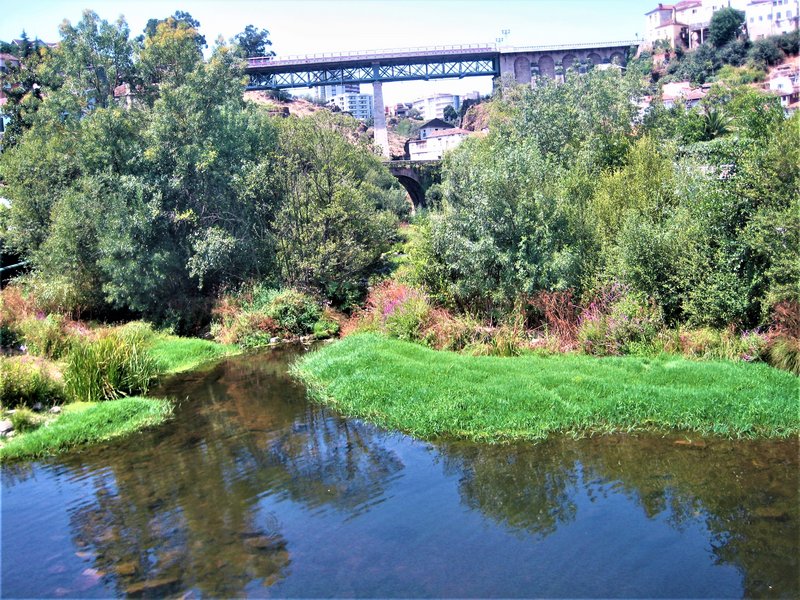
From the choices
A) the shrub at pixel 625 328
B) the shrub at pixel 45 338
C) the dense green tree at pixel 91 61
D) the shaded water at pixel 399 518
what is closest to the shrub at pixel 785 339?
the shrub at pixel 625 328

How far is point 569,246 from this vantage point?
18.8 metres

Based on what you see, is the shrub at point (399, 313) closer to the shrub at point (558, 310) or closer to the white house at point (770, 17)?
the shrub at point (558, 310)

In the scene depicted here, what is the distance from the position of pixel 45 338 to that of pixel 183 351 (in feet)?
12.5

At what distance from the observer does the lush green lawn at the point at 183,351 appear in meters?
19.9

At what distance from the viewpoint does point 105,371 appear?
52.2 feet

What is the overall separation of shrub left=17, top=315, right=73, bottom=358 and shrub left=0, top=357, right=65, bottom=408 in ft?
10.5

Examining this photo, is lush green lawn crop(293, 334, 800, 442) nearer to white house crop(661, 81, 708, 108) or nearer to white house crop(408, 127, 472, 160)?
white house crop(661, 81, 708, 108)

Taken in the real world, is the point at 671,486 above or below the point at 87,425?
below

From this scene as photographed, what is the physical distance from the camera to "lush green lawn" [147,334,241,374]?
19.9 metres

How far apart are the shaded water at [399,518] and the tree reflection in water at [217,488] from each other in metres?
0.04

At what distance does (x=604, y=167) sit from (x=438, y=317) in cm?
999

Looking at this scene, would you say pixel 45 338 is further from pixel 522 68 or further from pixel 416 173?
pixel 522 68

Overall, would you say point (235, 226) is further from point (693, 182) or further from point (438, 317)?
point (693, 182)

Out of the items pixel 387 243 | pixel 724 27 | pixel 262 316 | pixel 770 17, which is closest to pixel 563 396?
pixel 262 316
